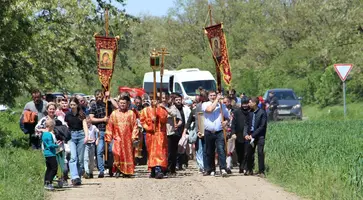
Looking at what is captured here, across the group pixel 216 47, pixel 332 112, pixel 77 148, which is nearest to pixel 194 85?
pixel 332 112

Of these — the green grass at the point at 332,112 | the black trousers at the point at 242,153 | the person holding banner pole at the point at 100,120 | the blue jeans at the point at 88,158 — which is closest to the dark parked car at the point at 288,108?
the green grass at the point at 332,112

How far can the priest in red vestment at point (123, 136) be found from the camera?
805 inches

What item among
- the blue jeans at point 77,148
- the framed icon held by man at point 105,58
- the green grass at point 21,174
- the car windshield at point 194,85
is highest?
the framed icon held by man at point 105,58

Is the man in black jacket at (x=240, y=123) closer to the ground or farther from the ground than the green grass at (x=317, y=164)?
farther from the ground

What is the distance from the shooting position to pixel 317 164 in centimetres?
1698

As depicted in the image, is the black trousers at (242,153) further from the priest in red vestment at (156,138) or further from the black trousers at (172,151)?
the priest in red vestment at (156,138)

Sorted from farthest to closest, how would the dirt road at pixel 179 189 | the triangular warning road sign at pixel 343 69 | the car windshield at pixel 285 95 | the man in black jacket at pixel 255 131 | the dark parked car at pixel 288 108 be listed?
1. the car windshield at pixel 285 95
2. the dark parked car at pixel 288 108
3. the triangular warning road sign at pixel 343 69
4. the man in black jacket at pixel 255 131
5. the dirt road at pixel 179 189

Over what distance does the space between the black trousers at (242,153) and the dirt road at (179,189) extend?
1.40 ft

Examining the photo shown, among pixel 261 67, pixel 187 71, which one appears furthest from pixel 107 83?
pixel 261 67

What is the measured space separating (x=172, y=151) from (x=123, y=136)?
52.7 inches

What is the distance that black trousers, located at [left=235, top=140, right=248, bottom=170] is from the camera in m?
20.8

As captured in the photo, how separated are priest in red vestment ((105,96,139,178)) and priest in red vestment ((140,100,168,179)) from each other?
0.98 ft

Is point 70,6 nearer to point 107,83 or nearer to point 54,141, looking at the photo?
point 107,83

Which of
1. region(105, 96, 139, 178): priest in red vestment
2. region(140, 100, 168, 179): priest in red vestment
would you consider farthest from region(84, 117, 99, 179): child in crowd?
region(140, 100, 168, 179): priest in red vestment
